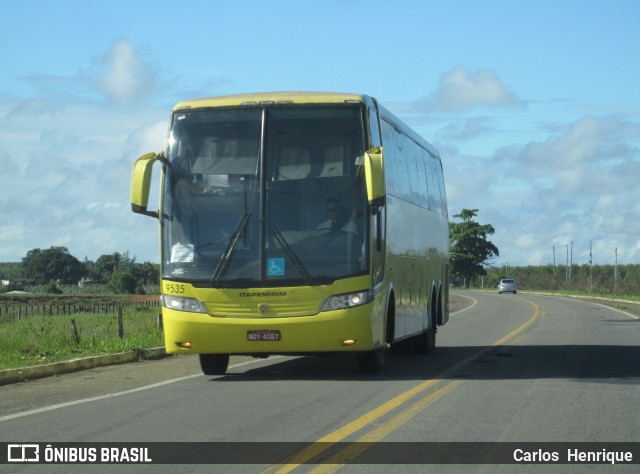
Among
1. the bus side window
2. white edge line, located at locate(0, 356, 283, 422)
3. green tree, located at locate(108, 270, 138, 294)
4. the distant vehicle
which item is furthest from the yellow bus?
green tree, located at locate(108, 270, 138, 294)

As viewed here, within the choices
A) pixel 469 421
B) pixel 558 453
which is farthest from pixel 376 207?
pixel 558 453

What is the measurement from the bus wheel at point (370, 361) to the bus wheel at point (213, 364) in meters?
1.93

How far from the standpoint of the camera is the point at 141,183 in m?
14.0

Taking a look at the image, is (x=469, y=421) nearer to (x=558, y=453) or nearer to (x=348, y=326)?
(x=558, y=453)

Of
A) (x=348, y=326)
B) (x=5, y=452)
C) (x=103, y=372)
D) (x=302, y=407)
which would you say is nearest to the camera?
(x=5, y=452)

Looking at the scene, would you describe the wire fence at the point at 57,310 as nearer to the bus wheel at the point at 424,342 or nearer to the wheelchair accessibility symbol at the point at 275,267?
the bus wheel at the point at 424,342

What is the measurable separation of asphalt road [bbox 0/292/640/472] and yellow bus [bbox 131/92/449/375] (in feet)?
2.54

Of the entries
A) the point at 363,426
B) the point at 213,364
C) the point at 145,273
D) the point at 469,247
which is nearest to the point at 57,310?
the point at 213,364

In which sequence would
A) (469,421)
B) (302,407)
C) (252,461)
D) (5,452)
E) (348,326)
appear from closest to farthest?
1. (252,461)
2. (5,452)
3. (469,421)
4. (302,407)
5. (348,326)

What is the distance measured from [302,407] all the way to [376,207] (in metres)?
3.81

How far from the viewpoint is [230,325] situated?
563 inches

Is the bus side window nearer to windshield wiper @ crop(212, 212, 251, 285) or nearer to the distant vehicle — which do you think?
windshield wiper @ crop(212, 212, 251, 285)

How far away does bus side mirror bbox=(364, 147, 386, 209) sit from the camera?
14.0 m

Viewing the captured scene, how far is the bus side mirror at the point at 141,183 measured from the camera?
14.1 metres
